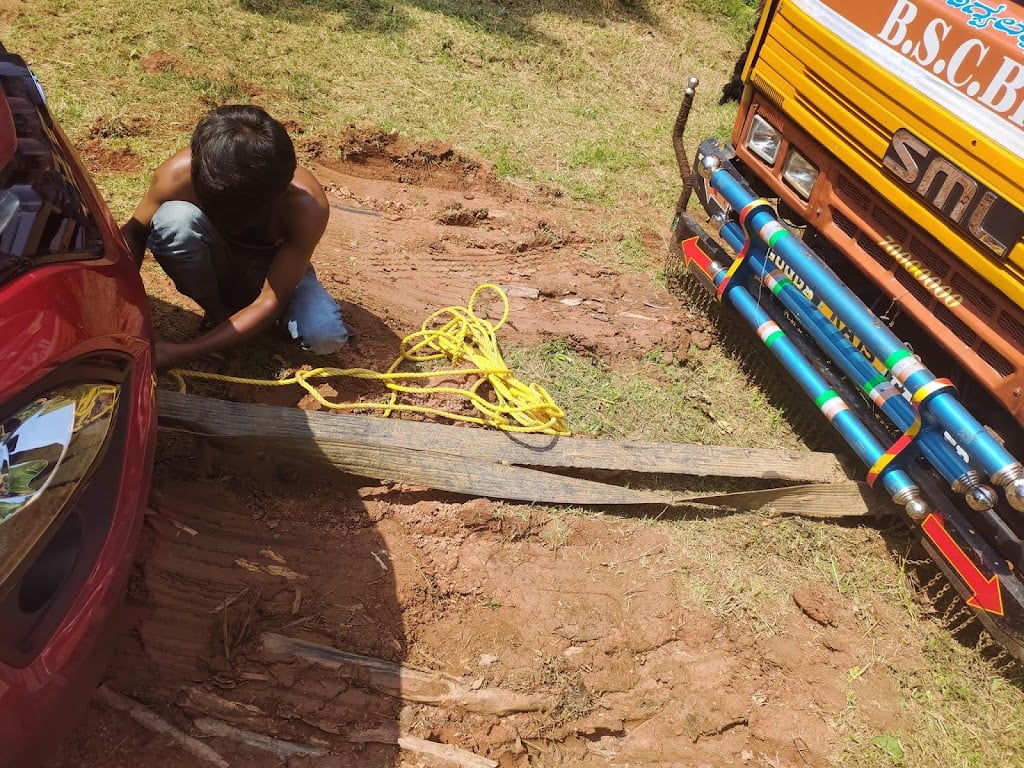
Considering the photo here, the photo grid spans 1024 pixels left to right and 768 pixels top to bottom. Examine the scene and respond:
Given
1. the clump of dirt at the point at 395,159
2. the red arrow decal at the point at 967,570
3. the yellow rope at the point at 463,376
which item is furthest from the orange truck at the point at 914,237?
the clump of dirt at the point at 395,159

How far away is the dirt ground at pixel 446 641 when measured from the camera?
198 cm

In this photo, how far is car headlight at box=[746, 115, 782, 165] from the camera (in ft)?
11.0

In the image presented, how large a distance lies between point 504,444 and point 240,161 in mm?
1367

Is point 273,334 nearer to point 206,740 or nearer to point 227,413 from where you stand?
point 227,413

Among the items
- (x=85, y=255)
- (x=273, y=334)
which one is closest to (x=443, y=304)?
(x=273, y=334)

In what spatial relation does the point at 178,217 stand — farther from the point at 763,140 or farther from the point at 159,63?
the point at 159,63

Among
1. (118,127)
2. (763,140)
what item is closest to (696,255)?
(763,140)

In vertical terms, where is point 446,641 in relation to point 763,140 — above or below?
below

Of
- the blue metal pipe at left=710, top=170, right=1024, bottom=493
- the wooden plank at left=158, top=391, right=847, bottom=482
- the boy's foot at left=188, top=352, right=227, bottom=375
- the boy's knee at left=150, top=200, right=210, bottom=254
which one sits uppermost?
the blue metal pipe at left=710, top=170, right=1024, bottom=493

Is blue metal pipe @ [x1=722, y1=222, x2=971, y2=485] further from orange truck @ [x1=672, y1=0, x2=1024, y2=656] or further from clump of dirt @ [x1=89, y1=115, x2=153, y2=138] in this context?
clump of dirt @ [x1=89, y1=115, x2=153, y2=138]

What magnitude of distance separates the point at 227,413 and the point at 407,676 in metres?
1.09

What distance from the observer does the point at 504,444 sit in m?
2.83

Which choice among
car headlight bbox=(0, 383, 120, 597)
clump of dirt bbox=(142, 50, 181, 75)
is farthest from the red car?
clump of dirt bbox=(142, 50, 181, 75)

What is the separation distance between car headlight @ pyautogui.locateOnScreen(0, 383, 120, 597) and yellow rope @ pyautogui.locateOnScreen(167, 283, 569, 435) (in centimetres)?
131
